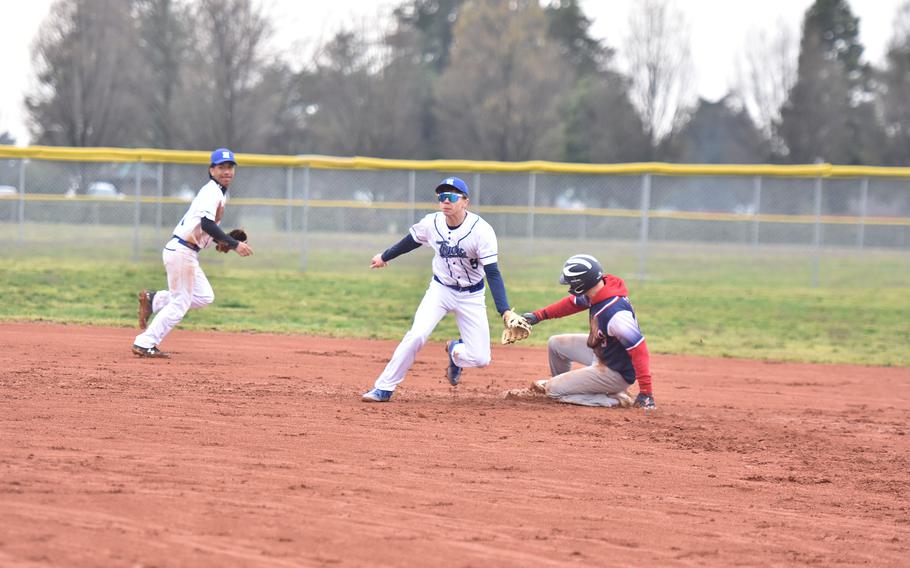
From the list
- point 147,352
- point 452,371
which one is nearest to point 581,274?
point 452,371

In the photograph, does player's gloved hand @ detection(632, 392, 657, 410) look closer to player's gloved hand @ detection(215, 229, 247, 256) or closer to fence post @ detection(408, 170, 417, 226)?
player's gloved hand @ detection(215, 229, 247, 256)

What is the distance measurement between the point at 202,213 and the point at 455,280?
2.66m

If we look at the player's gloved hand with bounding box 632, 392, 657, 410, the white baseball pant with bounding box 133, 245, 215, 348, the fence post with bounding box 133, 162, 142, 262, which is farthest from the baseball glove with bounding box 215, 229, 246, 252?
the fence post with bounding box 133, 162, 142, 262

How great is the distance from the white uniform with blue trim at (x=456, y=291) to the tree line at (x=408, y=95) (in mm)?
23156

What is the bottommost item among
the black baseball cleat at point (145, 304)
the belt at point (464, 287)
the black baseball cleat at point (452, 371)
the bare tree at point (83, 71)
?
the black baseball cleat at point (452, 371)

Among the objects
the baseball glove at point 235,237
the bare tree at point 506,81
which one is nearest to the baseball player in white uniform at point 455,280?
the baseball glove at point 235,237

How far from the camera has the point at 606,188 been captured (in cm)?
2678

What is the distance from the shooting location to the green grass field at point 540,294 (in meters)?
14.1

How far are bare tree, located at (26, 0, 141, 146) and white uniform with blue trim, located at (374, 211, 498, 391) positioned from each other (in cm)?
2438

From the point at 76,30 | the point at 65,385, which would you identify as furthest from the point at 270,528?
the point at 76,30

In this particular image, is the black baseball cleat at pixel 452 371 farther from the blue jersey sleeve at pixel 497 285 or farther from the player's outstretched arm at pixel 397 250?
the player's outstretched arm at pixel 397 250

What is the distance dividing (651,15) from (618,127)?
17.4 feet

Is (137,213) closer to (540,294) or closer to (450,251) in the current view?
(540,294)

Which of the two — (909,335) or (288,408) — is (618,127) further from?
(288,408)
